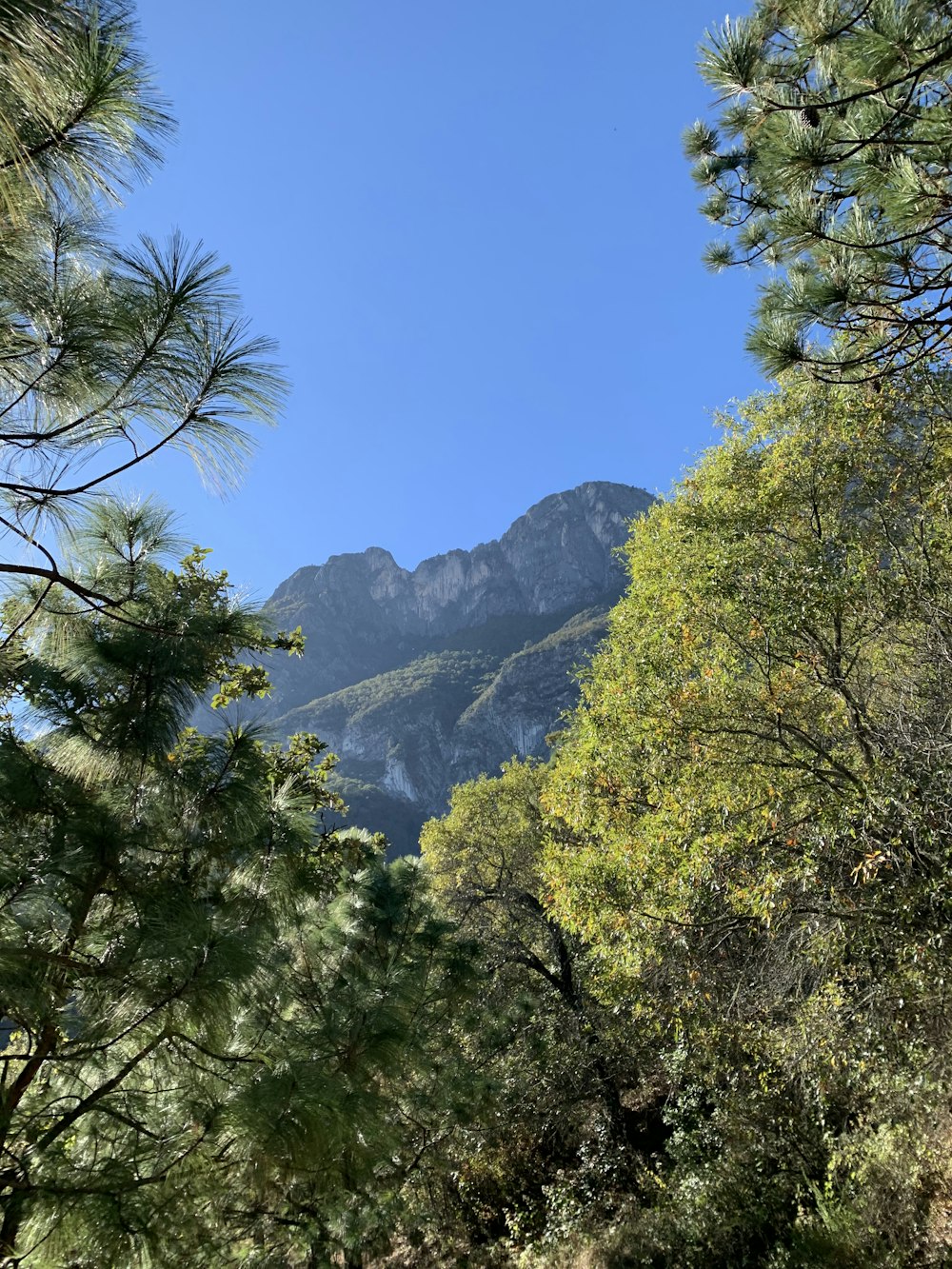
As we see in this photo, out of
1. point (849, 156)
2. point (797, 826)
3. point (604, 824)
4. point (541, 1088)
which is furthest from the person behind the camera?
point (541, 1088)

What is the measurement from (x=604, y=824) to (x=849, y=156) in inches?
204

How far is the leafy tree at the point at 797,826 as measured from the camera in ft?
14.0

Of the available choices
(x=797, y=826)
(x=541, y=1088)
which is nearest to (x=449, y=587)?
(x=541, y=1088)

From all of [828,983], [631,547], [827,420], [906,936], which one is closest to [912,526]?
[827,420]

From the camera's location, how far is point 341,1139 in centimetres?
287

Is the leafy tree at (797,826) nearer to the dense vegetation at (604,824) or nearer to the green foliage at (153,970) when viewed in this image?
the dense vegetation at (604,824)

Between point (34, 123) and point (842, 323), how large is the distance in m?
4.34

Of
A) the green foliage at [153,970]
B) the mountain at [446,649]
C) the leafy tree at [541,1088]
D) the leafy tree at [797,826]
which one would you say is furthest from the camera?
the mountain at [446,649]

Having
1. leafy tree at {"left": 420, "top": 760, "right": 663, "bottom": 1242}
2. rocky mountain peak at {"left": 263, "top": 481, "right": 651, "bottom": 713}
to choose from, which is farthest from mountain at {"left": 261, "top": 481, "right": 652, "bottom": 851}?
leafy tree at {"left": 420, "top": 760, "right": 663, "bottom": 1242}

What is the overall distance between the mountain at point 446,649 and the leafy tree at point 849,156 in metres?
70.6

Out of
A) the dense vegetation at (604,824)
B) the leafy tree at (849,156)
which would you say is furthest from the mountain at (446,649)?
the leafy tree at (849,156)

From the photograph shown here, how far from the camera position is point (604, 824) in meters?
6.16

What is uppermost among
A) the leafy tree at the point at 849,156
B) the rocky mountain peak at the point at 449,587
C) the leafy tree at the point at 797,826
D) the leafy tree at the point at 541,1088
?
the rocky mountain peak at the point at 449,587

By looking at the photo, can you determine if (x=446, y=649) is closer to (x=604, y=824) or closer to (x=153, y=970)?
(x=604, y=824)
